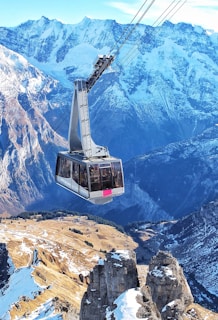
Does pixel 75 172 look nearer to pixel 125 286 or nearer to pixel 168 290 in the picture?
pixel 125 286

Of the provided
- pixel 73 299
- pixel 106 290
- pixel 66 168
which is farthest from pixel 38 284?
pixel 66 168

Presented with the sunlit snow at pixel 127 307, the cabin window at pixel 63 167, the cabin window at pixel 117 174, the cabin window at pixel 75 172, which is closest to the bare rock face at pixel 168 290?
the sunlit snow at pixel 127 307

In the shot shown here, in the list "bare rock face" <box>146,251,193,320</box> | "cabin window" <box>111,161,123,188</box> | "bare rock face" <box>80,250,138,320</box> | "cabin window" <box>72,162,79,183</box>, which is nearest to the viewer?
"cabin window" <box>111,161,123,188</box>

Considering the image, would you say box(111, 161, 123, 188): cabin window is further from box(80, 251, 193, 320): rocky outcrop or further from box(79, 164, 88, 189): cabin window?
box(80, 251, 193, 320): rocky outcrop

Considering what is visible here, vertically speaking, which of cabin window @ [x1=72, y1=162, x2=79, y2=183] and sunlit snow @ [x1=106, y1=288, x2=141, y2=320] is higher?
cabin window @ [x1=72, y1=162, x2=79, y2=183]

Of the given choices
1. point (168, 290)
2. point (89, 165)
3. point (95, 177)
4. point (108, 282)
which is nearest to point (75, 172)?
point (95, 177)

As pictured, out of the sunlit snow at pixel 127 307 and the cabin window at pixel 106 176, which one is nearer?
the sunlit snow at pixel 127 307

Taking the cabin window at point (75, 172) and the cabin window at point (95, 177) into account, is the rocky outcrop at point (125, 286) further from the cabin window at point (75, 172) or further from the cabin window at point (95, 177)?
the cabin window at point (95, 177)

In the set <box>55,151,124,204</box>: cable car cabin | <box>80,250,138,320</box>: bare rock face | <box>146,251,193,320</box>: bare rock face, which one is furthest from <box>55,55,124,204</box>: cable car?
<box>146,251,193,320</box>: bare rock face
